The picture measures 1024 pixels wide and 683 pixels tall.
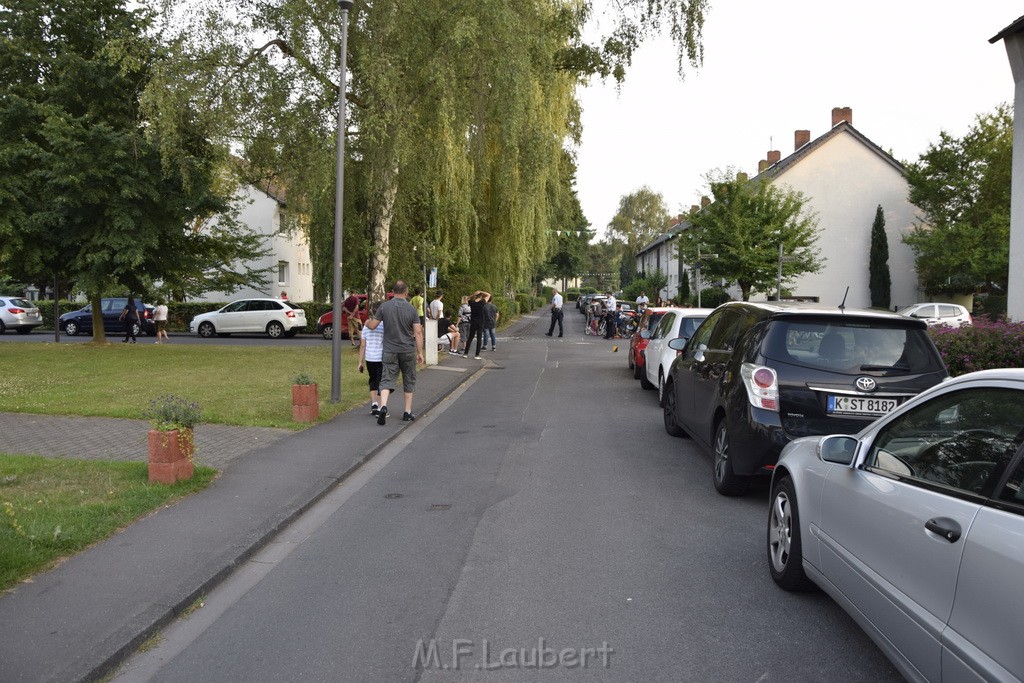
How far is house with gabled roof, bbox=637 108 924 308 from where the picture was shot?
146ft

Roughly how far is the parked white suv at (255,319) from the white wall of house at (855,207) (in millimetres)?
26725

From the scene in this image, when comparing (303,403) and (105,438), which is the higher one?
(303,403)

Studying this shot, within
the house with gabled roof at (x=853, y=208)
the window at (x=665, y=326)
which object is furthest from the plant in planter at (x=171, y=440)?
the house with gabled roof at (x=853, y=208)

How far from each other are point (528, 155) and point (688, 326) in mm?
6677

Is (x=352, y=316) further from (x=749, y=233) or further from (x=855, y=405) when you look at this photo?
(x=855, y=405)

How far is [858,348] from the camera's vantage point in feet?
21.5

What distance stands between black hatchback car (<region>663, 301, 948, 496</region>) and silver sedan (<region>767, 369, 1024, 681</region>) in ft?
6.97

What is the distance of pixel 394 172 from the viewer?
19.0m

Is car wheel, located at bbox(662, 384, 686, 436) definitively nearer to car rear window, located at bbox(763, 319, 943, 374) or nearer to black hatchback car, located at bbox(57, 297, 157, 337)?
car rear window, located at bbox(763, 319, 943, 374)

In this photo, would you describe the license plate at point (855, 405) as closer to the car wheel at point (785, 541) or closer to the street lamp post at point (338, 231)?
the car wheel at point (785, 541)

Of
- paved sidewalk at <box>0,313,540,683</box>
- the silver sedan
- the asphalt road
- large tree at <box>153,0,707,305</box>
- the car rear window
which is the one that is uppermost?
large tree at <box>153,0,707,305</box>

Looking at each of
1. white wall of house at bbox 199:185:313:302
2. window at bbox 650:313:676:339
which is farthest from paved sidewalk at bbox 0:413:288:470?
white wall of house at bbox 199:185:313:302

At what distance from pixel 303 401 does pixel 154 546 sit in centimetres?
550

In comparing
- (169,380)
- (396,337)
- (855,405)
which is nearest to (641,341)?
(396,337)
